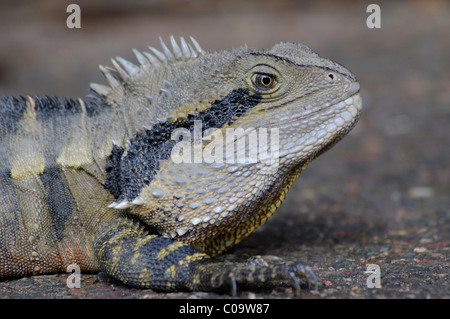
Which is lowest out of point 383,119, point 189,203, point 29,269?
point 29,269

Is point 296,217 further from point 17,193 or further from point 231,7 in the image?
point 231,7

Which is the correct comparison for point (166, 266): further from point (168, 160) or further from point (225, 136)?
point (225, 136)

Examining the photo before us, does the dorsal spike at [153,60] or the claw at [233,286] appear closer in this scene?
the claw at [233,286]

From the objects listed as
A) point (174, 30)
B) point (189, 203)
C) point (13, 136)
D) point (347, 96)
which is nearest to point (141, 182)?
point (189, 203)

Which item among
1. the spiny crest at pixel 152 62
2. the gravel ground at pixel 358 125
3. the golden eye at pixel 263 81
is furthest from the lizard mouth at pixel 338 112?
the gravel ground at pixel 358 125

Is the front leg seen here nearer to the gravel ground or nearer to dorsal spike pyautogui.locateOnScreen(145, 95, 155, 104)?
the gravel ground

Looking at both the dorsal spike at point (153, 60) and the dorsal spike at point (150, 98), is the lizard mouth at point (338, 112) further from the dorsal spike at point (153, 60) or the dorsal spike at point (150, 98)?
the dorsal spike at point (153, 60)
